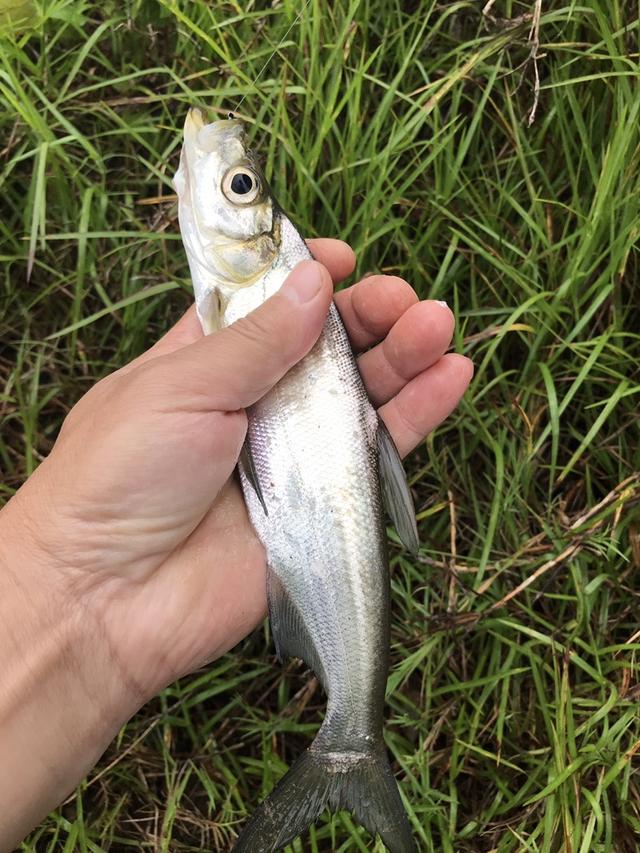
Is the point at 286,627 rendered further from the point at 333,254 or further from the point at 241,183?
the point at 241,183

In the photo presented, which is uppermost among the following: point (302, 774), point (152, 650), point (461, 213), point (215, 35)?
point (215, 35)

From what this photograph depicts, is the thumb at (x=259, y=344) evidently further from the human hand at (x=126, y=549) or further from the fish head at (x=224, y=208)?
the fish head at (x=224, y=208)

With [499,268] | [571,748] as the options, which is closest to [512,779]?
[571,748]

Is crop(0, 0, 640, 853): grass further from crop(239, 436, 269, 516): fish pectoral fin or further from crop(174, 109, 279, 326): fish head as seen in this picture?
crop(239, 436, 269, 516): fish pectoral fin

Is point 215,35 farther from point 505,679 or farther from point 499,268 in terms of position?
point 505,679

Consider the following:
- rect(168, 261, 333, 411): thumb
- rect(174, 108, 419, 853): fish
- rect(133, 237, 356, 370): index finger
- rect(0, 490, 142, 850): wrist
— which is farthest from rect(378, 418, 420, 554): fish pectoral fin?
rect(0, 490, 142, 850): wrist

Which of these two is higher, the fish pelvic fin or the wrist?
the wrist

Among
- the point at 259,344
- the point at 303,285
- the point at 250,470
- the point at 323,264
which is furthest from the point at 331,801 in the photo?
the point at 323,264
